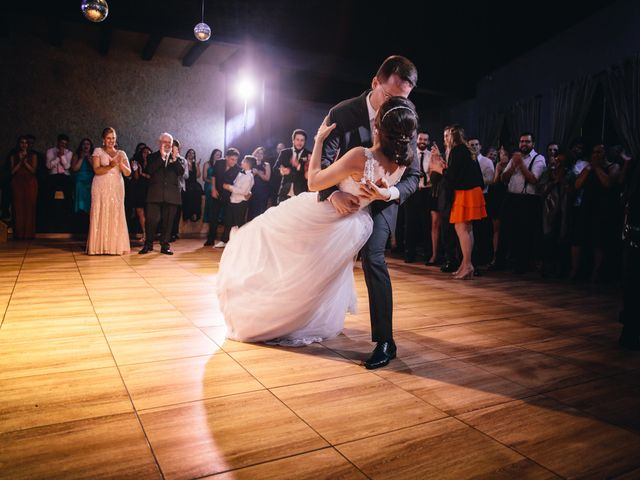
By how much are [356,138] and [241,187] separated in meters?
4.72

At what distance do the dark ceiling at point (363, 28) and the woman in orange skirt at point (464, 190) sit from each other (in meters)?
4.89

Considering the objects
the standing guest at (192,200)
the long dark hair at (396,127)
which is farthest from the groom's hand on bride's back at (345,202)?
the standing guest at (192,200)

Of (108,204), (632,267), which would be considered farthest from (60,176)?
(632,267)

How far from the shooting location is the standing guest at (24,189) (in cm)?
710

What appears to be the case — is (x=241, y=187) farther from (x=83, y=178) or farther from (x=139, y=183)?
(x=83, y=178)

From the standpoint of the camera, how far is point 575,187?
5.29 metres

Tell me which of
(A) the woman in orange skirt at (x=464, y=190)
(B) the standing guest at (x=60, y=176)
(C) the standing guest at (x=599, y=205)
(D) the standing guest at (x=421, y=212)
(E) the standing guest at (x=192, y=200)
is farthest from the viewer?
(E) the standing guest at (x=192, y=200)

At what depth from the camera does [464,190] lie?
4840 millimetres

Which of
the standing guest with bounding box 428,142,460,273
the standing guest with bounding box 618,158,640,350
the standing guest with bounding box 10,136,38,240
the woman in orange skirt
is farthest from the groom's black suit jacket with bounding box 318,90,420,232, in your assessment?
the standing guest with bounding box 10,136,38,240

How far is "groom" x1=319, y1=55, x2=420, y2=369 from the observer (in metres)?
2.08

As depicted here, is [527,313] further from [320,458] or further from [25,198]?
[25,198]

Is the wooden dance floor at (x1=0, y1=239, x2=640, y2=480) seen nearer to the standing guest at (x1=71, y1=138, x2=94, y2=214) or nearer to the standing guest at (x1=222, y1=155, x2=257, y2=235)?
the standing guest at (x1=222, y1=155, x2=257, y2=235)

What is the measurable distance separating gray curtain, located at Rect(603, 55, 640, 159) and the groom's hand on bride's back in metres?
7.03

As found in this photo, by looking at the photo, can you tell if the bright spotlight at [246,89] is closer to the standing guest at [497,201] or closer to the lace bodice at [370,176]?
the standing guest at [497,201]
